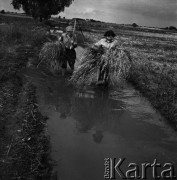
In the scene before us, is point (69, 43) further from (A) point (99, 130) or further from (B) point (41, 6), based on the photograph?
(B) point (41, 6)

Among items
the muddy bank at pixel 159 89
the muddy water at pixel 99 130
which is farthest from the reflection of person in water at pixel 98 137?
the muddy bank at pixel 159 89

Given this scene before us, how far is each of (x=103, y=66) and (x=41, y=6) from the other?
44.6 m

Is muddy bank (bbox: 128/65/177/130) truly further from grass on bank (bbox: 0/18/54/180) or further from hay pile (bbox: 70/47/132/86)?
grass on bank (bbox: 0/18/54/180)

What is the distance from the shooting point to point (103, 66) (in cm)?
993

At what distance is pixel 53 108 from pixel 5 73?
3733mm

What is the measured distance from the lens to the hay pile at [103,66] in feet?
32.4

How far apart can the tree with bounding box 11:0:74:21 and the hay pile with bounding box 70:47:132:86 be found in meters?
43.7

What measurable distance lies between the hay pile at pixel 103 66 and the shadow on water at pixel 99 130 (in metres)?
0.42

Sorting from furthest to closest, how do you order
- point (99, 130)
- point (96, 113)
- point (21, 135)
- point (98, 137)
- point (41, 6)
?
point (41, 6), point (96, 113), point (99, 130), point (98, 137), point (21, 135)

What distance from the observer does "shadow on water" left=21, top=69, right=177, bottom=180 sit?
5137 millimetres

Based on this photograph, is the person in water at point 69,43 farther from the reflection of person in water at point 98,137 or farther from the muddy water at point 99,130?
the reflection of person in water at point 98,137

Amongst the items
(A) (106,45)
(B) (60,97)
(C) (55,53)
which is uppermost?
(A) (106,45)

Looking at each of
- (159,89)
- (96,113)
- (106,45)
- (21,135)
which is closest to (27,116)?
(21,135)

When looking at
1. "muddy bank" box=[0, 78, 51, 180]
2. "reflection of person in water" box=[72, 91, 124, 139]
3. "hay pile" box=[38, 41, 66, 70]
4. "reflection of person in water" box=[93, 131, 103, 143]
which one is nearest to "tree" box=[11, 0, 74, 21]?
"hay pile" box=[38, 41, 66, 70]
